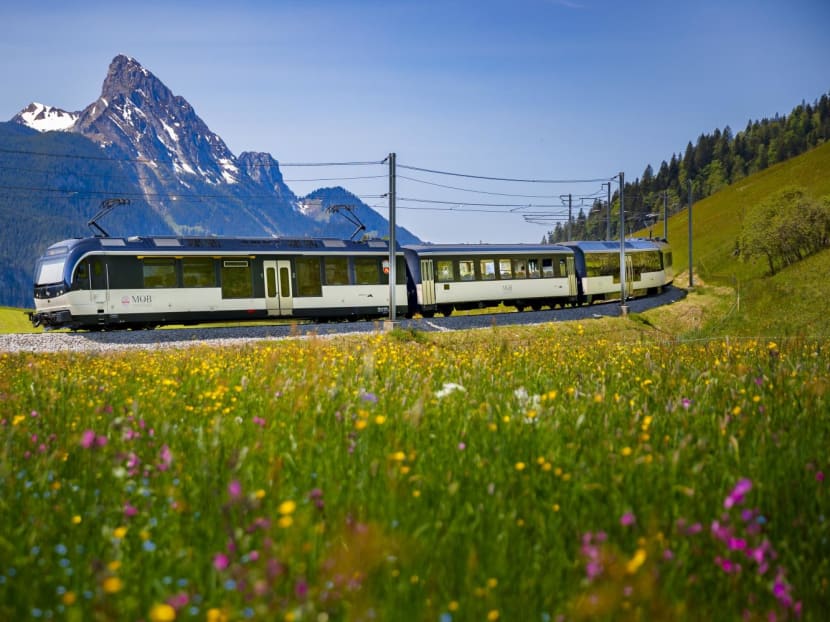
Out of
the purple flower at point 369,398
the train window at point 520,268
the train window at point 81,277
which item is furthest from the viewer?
the train window at point 520,268

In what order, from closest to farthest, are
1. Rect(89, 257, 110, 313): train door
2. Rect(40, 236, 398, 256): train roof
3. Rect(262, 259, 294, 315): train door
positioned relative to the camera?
1. Rect(89, 257, 110, 313): train door
2. Rect(40, 236, 398, 256): train roof
3. Rect(262, 259, 294, 315): train door

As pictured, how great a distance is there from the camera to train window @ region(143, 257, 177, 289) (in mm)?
23594

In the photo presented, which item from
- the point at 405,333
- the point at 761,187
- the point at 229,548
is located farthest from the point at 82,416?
the point at 761,187

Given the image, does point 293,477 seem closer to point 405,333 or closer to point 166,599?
point 166,599

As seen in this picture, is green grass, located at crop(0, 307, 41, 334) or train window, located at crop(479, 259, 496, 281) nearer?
train window, located at crop(479, 259, 496, 281)

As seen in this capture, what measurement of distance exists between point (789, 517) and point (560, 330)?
27.8 metres

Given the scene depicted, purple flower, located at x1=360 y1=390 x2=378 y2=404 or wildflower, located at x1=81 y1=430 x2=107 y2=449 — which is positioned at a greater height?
wildflower, located at x1=81 y1=430 x2=107 y2=449

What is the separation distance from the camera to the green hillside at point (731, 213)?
309ft

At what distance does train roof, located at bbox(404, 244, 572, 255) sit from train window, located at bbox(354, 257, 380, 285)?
2598mm

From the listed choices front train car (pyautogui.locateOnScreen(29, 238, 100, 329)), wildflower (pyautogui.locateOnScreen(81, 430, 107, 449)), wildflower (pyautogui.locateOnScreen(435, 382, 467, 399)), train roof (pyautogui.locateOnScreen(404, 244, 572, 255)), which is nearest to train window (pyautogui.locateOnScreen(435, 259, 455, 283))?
train roof (pyautogui.locateOnScreen(404, 244, 572, 255))

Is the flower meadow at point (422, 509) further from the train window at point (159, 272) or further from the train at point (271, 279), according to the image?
the train window at point (159, 272)

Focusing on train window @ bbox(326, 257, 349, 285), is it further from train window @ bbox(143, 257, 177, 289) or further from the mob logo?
the mob logo

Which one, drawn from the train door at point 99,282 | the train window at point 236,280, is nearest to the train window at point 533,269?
the train window at point 236,280

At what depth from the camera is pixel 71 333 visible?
76.1 feet
